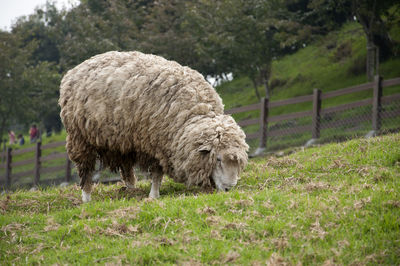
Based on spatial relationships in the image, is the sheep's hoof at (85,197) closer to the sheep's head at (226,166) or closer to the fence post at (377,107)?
the sheep's head at (226,166)

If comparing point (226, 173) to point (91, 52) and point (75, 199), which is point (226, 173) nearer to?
point (75, 199)

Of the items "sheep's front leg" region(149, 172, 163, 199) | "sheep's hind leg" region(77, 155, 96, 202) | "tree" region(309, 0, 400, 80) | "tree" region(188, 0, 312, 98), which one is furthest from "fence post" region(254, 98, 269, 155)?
"sheep's front leg" region(149, 172, 163, 199)

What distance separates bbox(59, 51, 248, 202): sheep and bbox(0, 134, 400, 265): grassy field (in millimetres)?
611

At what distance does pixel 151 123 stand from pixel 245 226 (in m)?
2.59

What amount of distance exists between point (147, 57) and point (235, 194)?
2850mm

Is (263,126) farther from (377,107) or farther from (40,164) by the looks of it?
(40,164)

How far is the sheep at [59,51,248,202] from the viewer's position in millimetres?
6398

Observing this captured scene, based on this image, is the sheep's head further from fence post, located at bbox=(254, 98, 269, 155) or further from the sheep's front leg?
fence post, located at bbox=(254, 98, 269, 155)

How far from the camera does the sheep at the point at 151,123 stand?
640cm

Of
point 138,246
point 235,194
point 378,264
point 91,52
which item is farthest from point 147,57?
point 91,52

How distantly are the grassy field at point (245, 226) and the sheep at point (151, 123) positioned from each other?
24.1 inches

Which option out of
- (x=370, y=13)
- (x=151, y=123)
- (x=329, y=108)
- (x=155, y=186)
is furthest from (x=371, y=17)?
(x=155, y=186)

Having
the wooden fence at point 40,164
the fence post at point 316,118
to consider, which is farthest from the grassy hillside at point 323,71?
the wooden fence at point 40,164

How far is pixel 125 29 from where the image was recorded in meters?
22.4
